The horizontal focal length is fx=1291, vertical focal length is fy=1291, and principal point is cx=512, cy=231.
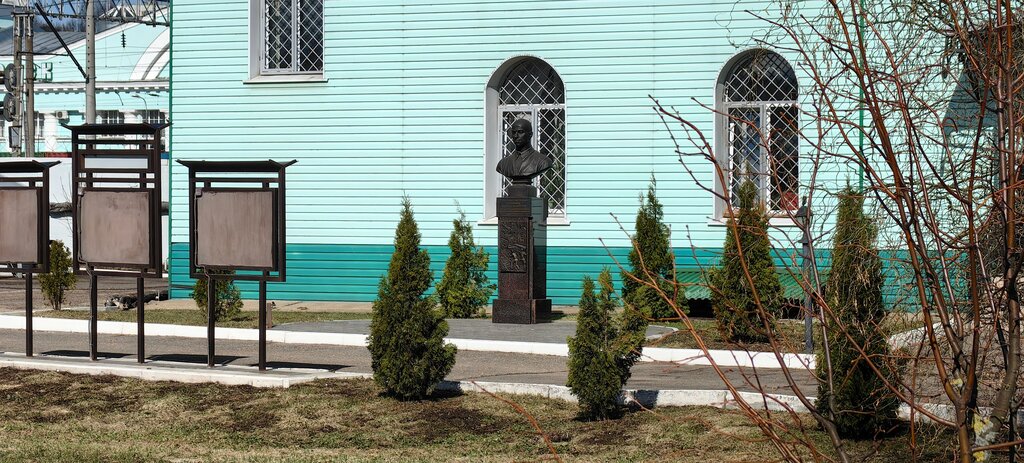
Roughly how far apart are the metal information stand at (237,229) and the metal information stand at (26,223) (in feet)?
6.64

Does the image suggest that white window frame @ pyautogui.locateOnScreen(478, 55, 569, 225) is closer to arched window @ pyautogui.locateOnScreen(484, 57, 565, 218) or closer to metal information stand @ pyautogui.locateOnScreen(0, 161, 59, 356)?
arched window @ pyautogui.locateOnScreen(484, 57, 565, 218)

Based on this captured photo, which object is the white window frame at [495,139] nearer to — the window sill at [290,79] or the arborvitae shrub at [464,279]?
the arborvitae shrub at [464,279]

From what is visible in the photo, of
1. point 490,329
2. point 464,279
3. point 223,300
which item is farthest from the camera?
point 464,279

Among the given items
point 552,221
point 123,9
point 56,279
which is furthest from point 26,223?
point 123,9

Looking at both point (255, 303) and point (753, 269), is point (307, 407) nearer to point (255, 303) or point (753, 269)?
point (753, 269)

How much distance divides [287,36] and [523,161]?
5852mm

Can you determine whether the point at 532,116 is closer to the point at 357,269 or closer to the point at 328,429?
the point at 357,269

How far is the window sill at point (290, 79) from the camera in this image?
65.0 ft

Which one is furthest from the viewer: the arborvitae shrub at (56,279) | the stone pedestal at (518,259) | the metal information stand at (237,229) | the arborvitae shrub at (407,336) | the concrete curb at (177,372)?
the arborvitae shrub at (56,279)

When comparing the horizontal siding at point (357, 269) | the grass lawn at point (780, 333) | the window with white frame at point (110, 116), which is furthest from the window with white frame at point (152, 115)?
the grass lawn at point (780, 333)

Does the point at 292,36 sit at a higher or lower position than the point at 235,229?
higher

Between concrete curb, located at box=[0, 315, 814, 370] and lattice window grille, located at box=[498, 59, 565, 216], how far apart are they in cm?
564

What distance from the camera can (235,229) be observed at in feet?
38.4

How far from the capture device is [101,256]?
487 inches
